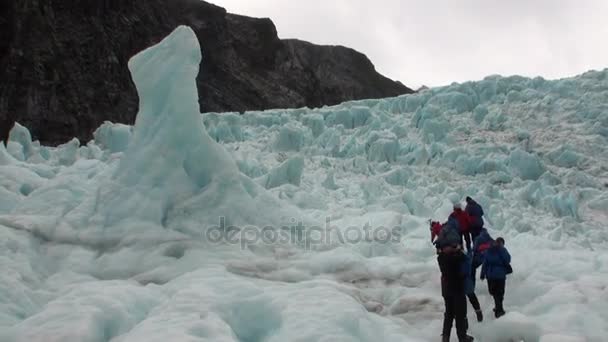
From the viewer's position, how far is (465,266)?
5.84 meters

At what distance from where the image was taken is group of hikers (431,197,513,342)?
5715 millimetres

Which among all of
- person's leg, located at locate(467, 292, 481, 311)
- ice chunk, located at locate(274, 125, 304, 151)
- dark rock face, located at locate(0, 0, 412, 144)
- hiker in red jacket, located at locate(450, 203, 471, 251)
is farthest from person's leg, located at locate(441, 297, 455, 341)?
dark rock face, located at locate(0, 0, 412, 144)

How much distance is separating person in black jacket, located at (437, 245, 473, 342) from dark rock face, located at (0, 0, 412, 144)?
23.6 m

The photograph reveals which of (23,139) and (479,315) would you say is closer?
(479,315)

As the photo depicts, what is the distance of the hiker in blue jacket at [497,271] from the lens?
6.42 metres

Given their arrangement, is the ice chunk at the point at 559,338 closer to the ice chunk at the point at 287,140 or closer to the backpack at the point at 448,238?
the backpack at the point at 448,238

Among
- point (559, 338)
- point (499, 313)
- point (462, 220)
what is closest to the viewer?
point (559, 338)

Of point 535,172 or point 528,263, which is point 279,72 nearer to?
point 535,172

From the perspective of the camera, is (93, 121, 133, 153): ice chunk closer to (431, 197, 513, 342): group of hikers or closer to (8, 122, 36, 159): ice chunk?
(8, 122, 36, 159): ice chunk

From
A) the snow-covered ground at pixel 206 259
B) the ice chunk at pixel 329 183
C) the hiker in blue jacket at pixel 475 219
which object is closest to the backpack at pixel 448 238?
the snow-covered ground at pixel 206 259

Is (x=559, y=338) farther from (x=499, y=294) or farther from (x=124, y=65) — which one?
(x=124, y=65)

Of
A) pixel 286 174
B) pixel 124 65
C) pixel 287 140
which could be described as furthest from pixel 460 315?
pixel 124 65

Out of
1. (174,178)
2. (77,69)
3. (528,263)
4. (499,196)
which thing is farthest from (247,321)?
(77,69)

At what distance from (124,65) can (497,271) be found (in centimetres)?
3354
